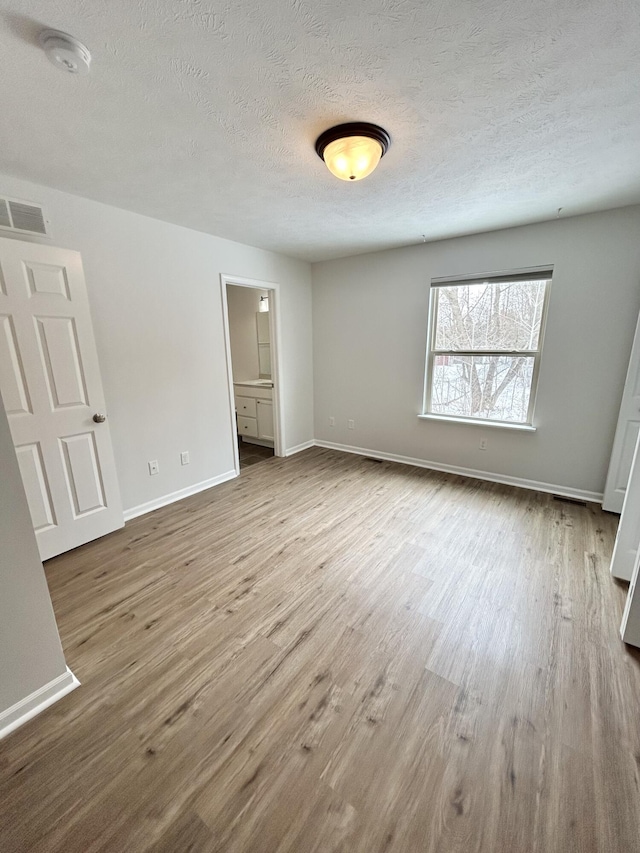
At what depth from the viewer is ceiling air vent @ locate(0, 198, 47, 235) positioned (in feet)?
6.64

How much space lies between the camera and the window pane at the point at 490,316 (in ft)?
10.5

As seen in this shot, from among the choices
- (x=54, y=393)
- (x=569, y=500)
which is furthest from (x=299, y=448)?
(x=569, y=500)

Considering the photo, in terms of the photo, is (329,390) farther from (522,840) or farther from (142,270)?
(522,840)

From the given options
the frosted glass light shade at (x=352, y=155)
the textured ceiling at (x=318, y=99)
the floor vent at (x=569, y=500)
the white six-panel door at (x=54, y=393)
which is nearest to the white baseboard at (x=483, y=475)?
the floor vent at (x=569, y=500)

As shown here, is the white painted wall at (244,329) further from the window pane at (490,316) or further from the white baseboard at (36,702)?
the white baseboard at (36,702)

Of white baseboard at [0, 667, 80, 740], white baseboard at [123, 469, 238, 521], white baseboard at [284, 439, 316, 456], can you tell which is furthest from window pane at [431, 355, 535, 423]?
white baseboard at [0, 667, 80, 740]

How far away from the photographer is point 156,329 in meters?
2.90

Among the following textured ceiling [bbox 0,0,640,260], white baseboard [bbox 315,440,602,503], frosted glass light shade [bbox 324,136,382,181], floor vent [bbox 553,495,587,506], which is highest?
textured ceiling [bbox 0,0,640,260]

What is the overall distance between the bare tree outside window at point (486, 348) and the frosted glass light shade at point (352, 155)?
2.15m

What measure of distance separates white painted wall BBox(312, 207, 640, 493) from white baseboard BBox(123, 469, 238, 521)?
173 cm

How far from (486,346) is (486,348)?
2 centimetres

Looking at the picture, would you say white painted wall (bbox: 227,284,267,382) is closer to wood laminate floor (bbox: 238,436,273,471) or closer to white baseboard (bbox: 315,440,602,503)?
wood laminate floor (bbox: 238,436,273,471)

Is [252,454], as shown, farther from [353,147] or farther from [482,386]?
[353,147]

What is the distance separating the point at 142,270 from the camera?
2.76 meters
